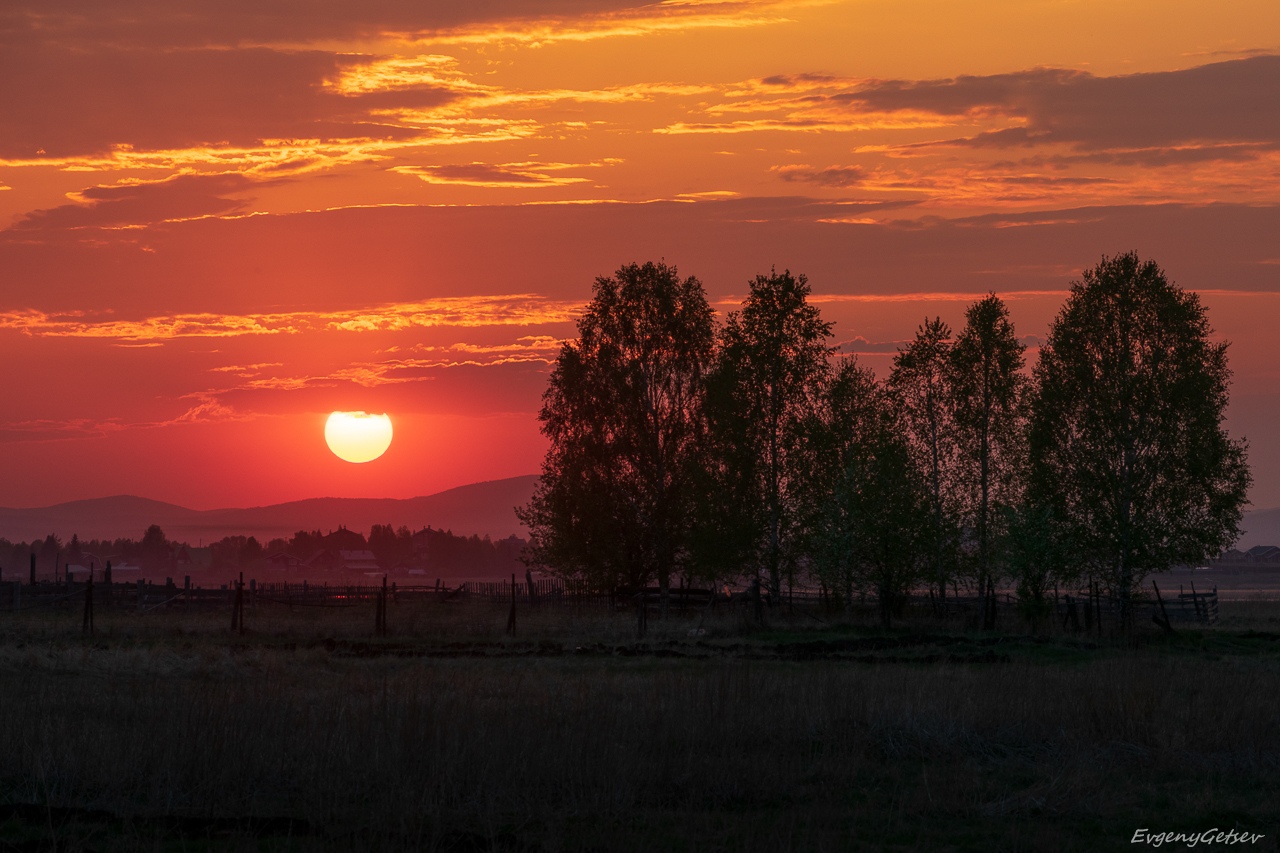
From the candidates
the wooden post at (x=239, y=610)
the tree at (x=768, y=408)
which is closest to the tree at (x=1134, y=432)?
the tree at (x=768, y=408)

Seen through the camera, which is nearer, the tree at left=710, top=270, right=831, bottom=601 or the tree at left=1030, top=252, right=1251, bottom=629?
the tree at left=1030, top=252, right=1251, bottom=629

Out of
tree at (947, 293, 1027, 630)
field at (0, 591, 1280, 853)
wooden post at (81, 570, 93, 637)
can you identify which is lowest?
field at (0, 591, 1280, 853)

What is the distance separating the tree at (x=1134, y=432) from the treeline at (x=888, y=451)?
71 mm

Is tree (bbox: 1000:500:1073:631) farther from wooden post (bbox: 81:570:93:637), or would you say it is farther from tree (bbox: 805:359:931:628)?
wooden post (bbox: 81:570:93:637)

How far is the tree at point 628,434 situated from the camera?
179ft

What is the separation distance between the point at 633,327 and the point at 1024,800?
145 feet

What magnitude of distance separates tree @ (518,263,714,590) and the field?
97.0 ft

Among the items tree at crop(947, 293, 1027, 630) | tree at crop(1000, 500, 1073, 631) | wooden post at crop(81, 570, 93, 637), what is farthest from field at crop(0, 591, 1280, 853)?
tree at crop(947, 293, 1027, 630)

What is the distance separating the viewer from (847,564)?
1849 inches

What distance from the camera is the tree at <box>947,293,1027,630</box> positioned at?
51.9 m

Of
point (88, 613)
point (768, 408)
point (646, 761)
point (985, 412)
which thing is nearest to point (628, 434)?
point (768, 408)

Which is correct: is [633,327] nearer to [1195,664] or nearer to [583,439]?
[583,439]

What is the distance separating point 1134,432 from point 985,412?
8.20 m

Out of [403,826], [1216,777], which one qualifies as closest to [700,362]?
[1216,777]
